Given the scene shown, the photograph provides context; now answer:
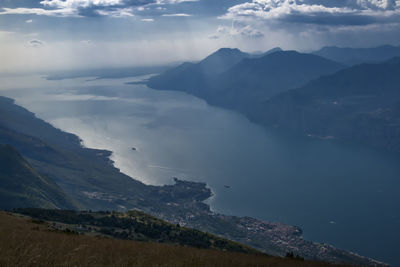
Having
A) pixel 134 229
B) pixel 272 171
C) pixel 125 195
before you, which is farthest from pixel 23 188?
pixel 272 171

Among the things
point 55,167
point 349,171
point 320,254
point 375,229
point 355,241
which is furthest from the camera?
point 349,171

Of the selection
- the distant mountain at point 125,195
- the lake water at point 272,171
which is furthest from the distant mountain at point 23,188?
the lake water at point 272,171

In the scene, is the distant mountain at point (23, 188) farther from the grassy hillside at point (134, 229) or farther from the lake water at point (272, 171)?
the grassy hillside at point (134, 229)

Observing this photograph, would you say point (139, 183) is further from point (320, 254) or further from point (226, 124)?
point (226, 124)

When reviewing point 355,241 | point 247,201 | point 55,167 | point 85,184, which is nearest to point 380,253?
point 355,241

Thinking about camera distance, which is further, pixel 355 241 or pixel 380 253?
pixel 355 241

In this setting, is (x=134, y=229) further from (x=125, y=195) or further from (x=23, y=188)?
(x=125, y=195)
